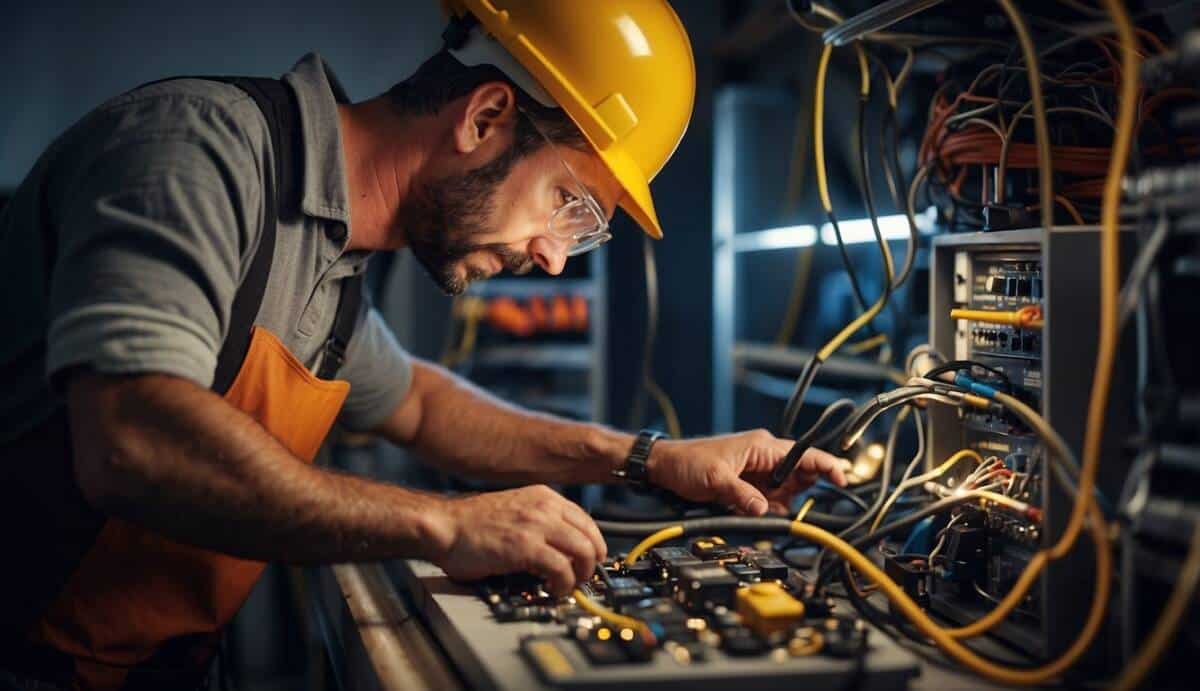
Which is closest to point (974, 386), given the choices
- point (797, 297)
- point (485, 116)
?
point (485, 116)

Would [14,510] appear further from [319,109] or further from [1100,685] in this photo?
[1100,685]

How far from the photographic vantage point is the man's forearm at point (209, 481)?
2.95 ft

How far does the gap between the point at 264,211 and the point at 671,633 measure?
2.25ft

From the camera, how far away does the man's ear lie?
4.23 ft

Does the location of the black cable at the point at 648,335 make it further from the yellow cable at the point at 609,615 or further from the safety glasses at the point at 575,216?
the yellow cable at the point at 609,615

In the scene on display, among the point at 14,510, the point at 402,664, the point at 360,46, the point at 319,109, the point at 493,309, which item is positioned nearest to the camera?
the point at 402,664

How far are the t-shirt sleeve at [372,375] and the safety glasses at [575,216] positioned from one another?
0.38 metres

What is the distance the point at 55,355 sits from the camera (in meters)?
0.89

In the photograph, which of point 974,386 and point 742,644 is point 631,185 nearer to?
point 974,386

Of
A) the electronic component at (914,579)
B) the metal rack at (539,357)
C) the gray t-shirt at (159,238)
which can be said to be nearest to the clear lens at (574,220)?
the gray t-shirt at (159,238)

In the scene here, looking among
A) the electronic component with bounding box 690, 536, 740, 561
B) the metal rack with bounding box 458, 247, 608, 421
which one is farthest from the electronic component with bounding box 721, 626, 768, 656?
the metal rack with bounding box 458, 247, 608, 421

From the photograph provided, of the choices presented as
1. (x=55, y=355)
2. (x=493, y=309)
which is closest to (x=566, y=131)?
(x=55, y=355)

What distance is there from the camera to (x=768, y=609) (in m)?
0.85

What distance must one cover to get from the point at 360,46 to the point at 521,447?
2612 mm
